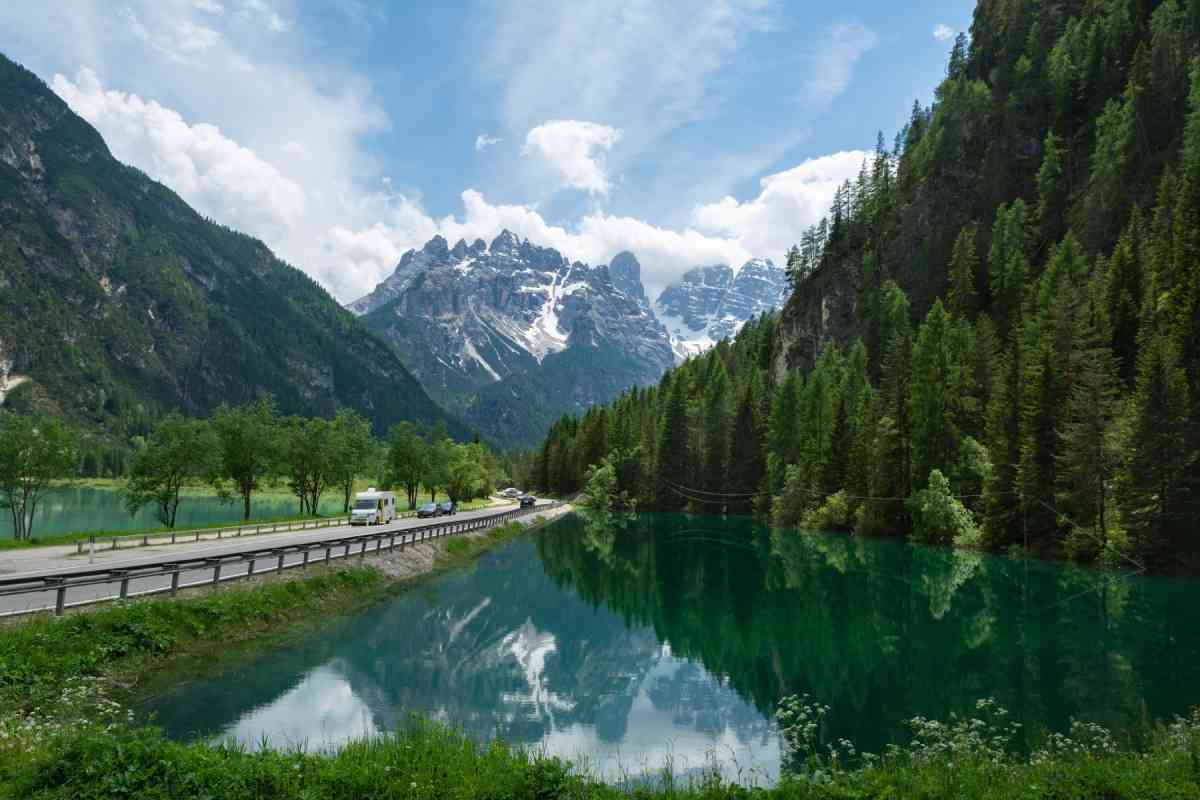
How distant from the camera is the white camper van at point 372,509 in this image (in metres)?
74.2

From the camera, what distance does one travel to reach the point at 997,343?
85500 millimetres

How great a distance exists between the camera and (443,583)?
48.5m

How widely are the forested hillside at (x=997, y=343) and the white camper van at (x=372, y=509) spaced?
54.7 m

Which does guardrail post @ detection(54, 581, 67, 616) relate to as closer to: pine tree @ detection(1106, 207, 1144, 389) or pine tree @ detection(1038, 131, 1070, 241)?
pine tree @ detection(1106, 207, 1144, 389)

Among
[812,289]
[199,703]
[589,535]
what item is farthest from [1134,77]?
[199,703]

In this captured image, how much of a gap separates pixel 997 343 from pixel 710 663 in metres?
→ 73.0

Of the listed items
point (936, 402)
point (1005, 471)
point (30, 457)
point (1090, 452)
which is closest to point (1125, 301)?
point (936, 402)

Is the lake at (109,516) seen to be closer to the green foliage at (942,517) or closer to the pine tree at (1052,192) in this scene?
the green foliage at (942,517)

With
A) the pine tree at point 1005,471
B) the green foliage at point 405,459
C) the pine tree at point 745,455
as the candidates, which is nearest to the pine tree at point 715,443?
the pine tree at point 745,455

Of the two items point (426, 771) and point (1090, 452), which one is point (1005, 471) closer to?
point (1090, 452)

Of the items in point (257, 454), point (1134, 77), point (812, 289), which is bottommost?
point (257, 454)

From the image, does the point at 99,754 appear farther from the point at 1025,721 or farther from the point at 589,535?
the point at 589,535

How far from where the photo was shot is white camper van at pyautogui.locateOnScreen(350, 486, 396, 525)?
244ft

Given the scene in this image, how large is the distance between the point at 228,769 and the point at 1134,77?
420ft
